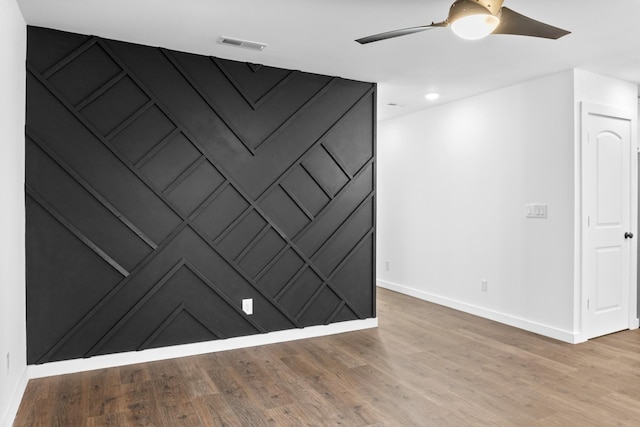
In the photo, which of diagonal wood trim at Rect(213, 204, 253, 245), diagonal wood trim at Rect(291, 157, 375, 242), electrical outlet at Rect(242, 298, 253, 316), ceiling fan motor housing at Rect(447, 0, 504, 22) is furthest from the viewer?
diagonal wood trim at Rect(291, 157, 375, 242)

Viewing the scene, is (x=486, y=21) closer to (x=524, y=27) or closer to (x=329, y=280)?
(x=524, y=27)

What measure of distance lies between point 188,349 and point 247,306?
0.58 meters

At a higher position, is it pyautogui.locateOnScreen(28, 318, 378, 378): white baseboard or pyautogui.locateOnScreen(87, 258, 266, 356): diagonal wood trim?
pyautogui.locateOnScreen(87, 258, 266, 356): diagonal wood trim

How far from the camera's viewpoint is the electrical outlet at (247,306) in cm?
380

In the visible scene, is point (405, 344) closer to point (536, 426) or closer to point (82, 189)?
point (536, 426)

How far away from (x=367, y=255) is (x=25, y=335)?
2880 mm

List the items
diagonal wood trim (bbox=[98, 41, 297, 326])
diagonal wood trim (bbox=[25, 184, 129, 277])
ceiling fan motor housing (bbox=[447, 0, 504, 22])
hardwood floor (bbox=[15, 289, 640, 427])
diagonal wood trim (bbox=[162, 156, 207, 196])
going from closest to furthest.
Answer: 1. ceiling fan motor housing (bbox=[447, 0, 504, 22])
2. hardwood floor (bbox=[15, 289, 640, 427])
3. diagonal wood trim (bbox=[25, 184, 129, 277])
4. diagonal wood trim (bbox=[98, 41, 297, 326])
5. diagonal wood trim (bbox=[162, 156, 207, 196])

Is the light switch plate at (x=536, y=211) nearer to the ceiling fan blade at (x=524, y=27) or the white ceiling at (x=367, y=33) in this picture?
the white ceiling at (x=367, y=33)

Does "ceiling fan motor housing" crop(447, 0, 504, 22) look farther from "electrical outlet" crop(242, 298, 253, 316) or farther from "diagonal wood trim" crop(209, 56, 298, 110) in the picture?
"electrical outlet" crop(242, 298, 253, 316)

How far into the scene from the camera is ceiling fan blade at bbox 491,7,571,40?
2199 mm

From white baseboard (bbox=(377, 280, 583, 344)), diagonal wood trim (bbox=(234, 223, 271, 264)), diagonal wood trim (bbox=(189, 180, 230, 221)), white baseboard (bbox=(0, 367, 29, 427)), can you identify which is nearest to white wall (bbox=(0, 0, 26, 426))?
white baseboard (bbox=(0, 367, 29, 427))

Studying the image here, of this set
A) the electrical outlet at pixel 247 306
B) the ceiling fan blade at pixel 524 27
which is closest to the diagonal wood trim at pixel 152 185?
the electrical outlet at pixel 247 306

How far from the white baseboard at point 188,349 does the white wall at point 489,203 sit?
1376mm

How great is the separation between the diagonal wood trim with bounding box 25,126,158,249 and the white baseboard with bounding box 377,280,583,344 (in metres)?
3.39
